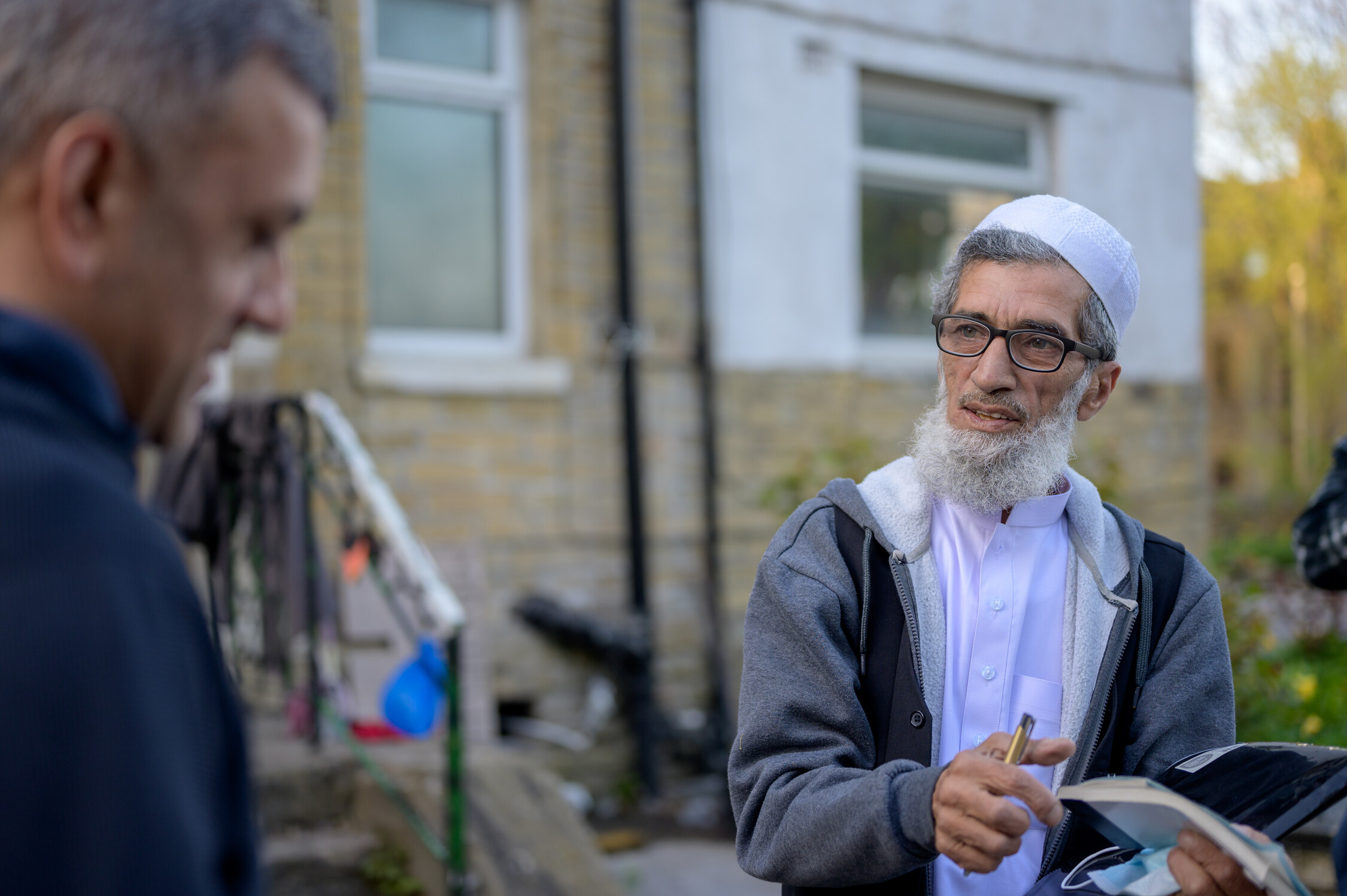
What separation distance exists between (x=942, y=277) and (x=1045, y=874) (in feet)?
3.29

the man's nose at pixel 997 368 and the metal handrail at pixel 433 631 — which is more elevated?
the man's nose at pixel 997 368

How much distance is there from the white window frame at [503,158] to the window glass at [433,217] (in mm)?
45

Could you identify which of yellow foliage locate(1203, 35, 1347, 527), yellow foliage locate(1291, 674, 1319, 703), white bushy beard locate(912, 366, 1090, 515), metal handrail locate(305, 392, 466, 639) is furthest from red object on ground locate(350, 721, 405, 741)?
yellow foliage locate(1203, 35, 1347, 527)

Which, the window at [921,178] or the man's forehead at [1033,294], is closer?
the man's forehead at [1033,294]

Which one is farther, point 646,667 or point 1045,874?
point 646,667

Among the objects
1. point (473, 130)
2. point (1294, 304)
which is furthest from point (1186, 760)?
point (1294, 304)

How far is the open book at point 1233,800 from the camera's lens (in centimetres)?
137

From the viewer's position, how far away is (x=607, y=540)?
6633mm

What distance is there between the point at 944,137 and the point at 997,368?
634 cm

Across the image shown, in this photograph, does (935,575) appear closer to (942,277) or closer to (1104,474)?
(942,277)

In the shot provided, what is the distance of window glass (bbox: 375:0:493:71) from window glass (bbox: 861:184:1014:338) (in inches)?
100.0

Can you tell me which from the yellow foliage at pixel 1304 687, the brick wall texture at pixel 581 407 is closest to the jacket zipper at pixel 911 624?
the yellow foliage at pixel 1304 687

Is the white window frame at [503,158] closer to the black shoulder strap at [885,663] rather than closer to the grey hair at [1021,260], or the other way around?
the grey hair at [1021,260]

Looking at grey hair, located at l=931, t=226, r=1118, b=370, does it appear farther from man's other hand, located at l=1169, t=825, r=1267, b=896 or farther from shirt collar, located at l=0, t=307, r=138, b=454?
shirt collar, located at l=0, t=307, r=138, b=454
